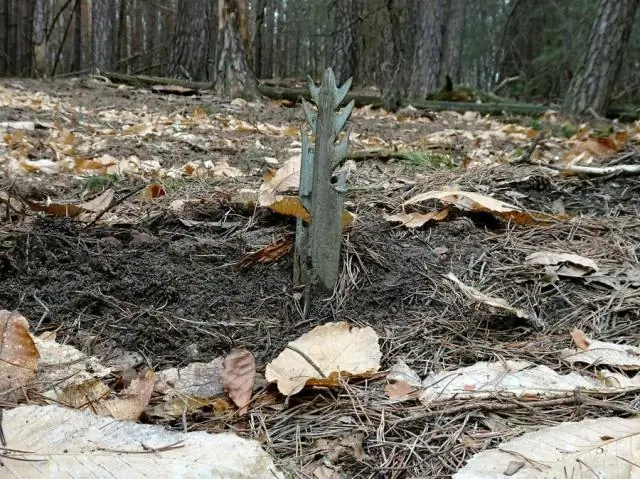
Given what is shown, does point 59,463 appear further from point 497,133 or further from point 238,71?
point 238,71

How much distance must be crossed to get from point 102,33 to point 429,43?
5.36 metres

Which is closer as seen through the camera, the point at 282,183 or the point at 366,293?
the point at 366,293

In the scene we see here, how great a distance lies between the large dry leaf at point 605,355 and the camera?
1278mm

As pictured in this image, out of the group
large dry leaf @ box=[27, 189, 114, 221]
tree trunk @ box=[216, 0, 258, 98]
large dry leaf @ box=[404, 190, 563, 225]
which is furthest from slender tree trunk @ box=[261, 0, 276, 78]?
large dry leaf @ box=[404, 190, 563, 225]

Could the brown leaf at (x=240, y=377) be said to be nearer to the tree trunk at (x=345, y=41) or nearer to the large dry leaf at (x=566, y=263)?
the large dry leaf at (x=566, y=263)

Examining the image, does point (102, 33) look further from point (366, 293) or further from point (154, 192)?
point (366, 293)

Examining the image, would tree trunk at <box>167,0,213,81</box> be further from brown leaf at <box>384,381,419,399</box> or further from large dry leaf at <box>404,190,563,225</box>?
brown leaf at <box>384,381,419,399</box>

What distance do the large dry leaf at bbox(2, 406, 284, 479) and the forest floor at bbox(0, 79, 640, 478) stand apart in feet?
0.40

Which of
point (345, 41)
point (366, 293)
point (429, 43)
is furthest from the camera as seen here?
point (429, 43)

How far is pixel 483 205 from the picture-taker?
6.60 feet

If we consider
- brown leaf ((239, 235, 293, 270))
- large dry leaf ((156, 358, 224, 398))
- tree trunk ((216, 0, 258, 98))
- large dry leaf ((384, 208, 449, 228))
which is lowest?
large dry leaf ((156, 358, 224, 398))

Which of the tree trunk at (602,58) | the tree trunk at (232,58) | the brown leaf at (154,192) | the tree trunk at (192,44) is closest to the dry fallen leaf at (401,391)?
the brown leaf at (154,192)

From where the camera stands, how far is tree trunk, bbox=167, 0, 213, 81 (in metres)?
8.60

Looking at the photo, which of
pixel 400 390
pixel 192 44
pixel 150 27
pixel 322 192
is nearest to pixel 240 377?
pixel 400 390
